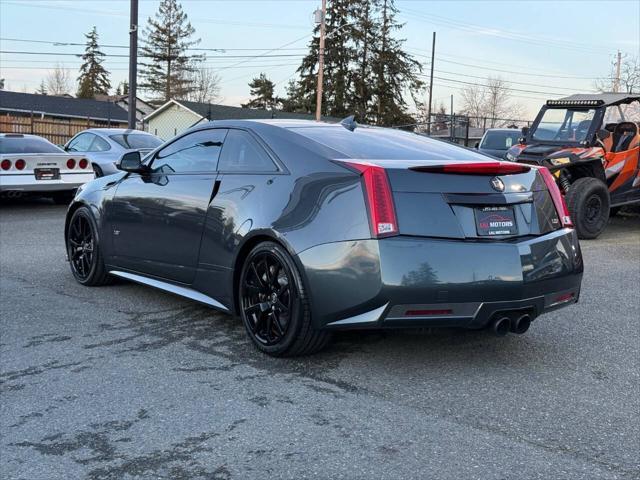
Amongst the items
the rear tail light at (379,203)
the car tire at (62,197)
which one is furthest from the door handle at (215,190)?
the car tire at (62,197)

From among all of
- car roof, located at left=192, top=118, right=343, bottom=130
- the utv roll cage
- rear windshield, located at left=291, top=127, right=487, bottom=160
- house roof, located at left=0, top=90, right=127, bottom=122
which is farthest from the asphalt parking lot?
house roof, located at left=0, top=90, right=127, bottom=122

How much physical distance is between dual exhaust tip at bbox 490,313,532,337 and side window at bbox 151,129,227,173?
89.1 inches

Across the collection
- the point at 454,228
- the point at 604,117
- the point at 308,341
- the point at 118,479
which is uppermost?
the point at 604,117

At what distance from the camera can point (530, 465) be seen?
3064 millimetres

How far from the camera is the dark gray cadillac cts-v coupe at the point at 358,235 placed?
12.8 ft

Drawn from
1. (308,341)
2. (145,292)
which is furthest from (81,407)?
(145,292)

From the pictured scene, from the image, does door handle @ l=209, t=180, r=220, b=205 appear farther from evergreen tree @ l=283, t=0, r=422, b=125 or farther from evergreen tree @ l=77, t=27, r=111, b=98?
evergreen tree @ l=77, t=27, r=111, b=98

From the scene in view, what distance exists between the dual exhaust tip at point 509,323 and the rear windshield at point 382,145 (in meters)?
1.08

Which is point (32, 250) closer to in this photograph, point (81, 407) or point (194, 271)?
point (194, 271)

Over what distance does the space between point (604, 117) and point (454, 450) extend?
953 centimetres

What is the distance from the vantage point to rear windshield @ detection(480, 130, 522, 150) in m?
18.4

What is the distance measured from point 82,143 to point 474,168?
11542mm

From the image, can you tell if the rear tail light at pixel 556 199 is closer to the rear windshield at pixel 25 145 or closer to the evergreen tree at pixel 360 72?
the rear windshield at pixel 25 145

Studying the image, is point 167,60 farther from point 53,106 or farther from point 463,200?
point 463,200
